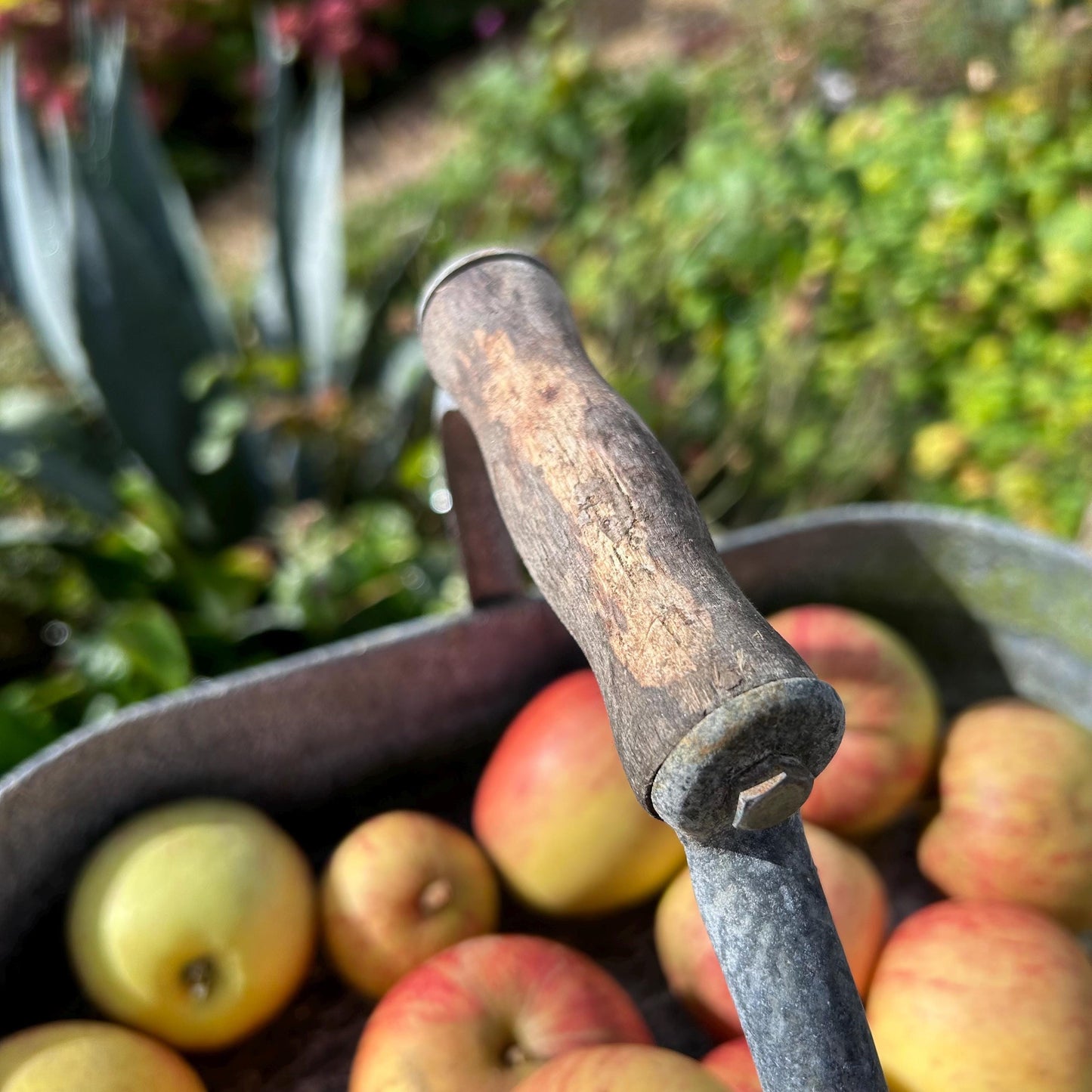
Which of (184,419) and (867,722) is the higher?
(184,419)

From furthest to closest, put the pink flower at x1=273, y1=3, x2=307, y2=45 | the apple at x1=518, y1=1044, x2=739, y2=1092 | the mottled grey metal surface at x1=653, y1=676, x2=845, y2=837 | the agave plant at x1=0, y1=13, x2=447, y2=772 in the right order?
the pink flower at x1=273, y1=3, x2=307, y2=45 < the agave plant at x1=0, y1=13, x2=447, y2=772 < the apple at x1=518, y1=1044, x2=739, y2=1092 < the mottled grey metal surface at x1=653, y1=676, x2=845, y2=837

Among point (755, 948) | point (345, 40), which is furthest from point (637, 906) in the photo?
point (345, 40)

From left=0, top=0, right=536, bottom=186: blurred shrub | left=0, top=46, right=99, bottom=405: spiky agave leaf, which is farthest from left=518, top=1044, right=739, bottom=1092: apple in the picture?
left=0, top=0, right=536, bottom=186: blurred shrub

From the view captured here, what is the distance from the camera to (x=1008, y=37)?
248cm

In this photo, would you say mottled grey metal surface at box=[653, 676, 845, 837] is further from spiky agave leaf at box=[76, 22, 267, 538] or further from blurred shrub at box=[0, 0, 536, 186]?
blurred shrub at box=[0, 0, 536, 186]

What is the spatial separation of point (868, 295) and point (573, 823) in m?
1.50

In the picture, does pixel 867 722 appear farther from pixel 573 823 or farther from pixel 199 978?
pixel 199 978

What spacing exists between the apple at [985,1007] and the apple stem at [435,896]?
295mm

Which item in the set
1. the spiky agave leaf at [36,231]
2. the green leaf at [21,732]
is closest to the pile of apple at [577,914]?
the green leaf at [21,732]

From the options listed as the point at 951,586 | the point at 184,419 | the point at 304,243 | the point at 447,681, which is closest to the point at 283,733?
the point at 447,681

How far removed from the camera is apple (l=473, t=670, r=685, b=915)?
2.42 ft

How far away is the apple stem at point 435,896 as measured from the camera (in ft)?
2.36

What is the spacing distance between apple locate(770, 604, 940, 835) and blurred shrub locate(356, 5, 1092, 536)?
0.72 m

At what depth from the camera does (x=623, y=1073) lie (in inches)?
21.7
